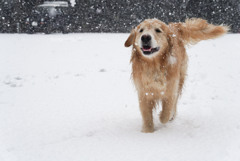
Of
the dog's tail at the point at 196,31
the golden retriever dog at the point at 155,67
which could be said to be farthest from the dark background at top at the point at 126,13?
the golden retriever dog at the point at 155,67

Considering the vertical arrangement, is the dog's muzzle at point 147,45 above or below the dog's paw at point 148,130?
above

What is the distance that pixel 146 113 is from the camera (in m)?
3.15

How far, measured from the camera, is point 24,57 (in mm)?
7855

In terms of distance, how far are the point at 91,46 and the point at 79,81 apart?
4316 millimetres

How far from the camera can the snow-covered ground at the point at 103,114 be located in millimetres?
2520

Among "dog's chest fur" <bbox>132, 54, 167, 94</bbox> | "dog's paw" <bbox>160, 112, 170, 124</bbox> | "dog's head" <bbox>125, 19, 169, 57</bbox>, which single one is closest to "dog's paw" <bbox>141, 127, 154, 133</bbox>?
"dog's paw" <bbox>160, 112, 170, 124</bbox>

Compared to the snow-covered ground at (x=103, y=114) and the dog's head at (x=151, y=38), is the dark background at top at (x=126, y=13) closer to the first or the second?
the snow-covered ground at (x=103, y=114)

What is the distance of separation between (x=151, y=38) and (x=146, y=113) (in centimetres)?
92

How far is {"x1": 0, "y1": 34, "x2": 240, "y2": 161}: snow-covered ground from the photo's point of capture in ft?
8.27

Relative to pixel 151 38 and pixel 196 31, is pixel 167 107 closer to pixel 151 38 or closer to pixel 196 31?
pixel 151 38

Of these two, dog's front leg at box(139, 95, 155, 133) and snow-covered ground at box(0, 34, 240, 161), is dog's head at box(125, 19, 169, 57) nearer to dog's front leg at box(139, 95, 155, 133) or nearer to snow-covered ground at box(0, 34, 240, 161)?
dog's front leg at box(139, 95, 155, 133)

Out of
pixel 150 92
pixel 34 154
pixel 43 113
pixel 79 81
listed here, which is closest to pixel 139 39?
pixel 150 92

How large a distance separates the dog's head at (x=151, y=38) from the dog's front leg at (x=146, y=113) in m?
0.58

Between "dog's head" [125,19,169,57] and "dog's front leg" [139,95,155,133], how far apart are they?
58cm
